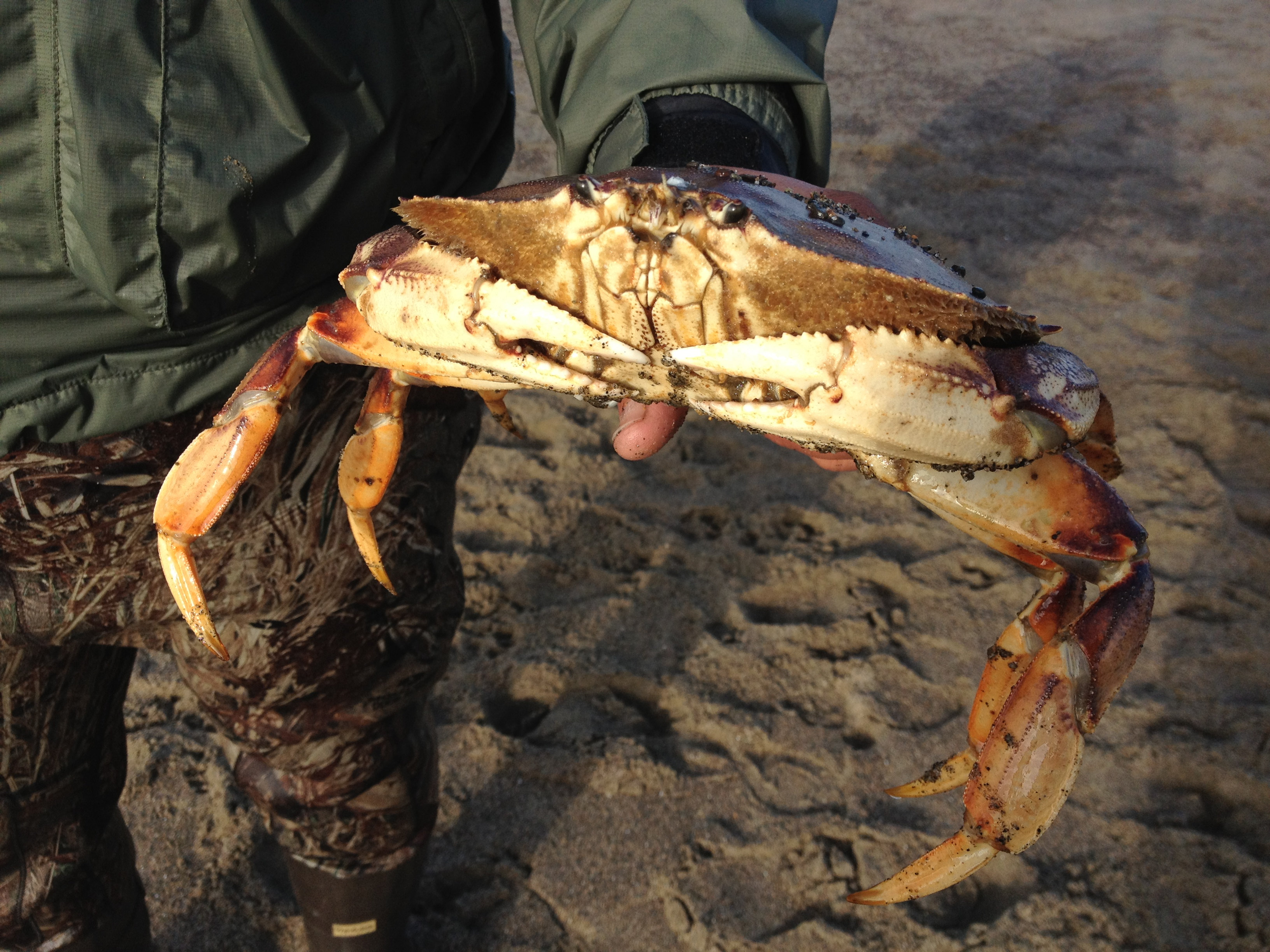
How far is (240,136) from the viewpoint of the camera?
1375mm

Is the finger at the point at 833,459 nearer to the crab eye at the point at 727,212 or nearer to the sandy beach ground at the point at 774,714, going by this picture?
the crab eye at the point at 727,212

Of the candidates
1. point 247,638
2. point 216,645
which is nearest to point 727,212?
point 216,645

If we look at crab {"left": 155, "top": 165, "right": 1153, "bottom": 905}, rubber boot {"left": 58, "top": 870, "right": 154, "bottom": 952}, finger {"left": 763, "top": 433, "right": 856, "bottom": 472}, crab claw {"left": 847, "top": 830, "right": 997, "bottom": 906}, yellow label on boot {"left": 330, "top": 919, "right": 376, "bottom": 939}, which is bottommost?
yellow label on boot {"left": 330, "top": 919, "right": 376, "bottom": 939}

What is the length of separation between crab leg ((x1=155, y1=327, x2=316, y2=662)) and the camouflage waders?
0.67ft

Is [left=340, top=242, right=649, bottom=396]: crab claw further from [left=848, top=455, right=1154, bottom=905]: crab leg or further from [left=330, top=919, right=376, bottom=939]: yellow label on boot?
[left=330, top=919, right=376, bottom=939]: yellow label on boot

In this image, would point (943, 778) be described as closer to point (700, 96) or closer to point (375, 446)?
point (375, 446)

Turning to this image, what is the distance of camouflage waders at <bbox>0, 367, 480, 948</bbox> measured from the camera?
61.5 inches

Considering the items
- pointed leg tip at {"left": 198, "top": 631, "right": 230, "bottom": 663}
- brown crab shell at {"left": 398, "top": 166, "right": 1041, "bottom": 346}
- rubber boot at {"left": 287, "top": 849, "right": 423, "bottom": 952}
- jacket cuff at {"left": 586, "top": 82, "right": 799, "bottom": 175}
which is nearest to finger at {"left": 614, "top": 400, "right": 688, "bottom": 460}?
brown crab shell at {"left": 398, "top": 166, "right": 1041, "bottom": 346}

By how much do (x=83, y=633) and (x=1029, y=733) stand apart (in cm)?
158

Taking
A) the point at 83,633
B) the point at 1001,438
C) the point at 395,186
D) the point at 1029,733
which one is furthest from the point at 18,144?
the point at 1029,733

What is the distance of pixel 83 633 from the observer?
1.61 metres

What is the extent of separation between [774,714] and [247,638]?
1503 mm

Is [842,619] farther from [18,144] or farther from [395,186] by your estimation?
[18,144]

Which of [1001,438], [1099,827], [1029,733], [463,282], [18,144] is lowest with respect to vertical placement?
[1099,827]
